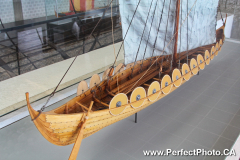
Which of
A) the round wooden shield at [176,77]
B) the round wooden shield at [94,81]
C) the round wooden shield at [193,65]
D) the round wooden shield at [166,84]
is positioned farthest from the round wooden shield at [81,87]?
the round wooden shield at [193,65]

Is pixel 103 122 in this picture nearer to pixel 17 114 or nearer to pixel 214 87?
pixel 17 114

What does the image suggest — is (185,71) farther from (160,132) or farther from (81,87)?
(81,87)

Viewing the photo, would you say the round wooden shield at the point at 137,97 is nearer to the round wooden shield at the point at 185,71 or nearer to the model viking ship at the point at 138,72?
the model viking ship at the point at 138,72

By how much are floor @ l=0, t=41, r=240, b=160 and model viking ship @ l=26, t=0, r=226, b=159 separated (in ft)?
1.21

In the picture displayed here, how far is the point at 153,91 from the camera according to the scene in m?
3.24

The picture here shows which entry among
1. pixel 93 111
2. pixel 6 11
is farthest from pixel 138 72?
pixel 6 11

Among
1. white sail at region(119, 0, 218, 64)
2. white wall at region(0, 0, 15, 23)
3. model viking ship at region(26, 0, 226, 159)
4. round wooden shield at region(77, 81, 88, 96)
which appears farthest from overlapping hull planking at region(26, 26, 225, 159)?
white wall at region(0, 0, 15, 23)

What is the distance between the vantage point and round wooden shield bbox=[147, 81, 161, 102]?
3.18 m

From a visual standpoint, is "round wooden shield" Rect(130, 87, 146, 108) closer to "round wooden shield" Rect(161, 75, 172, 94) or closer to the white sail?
"round wooden shield" Rect(161, 75, 172, 94)

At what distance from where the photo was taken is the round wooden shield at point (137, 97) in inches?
117

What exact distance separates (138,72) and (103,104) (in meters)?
1.12

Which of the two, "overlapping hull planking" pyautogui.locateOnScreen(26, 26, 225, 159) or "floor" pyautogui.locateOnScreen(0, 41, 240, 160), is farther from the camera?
"floor" pyautogui.locateOnScreen(0, 41, 240, 160)

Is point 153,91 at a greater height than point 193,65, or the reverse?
point 193,65

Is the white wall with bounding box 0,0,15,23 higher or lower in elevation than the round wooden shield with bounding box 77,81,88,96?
higher
